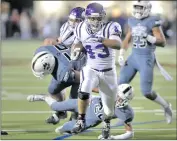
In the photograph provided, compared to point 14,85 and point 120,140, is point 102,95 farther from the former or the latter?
point 14,85

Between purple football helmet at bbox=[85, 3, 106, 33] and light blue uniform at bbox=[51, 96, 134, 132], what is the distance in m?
0.98

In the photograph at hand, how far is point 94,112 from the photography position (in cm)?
673

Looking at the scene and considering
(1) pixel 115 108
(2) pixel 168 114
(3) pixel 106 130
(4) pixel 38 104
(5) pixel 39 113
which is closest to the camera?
(3) pixel 106 130

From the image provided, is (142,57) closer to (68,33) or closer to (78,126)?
(68,33)

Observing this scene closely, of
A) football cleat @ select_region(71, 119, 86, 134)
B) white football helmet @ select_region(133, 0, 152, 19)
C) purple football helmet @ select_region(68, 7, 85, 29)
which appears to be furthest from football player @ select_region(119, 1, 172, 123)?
football cleat @ select_region(71, 119, 86, 134)

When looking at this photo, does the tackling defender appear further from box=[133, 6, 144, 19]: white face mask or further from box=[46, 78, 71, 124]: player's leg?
box=[133, 6, 144, 19]: white face mask

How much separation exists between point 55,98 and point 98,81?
3.66 feet

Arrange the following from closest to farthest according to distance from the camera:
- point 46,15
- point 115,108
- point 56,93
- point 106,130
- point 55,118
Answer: point 106,130
point 115,108
point 55,118
point 56,93
point 46,15

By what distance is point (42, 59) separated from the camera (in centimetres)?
673

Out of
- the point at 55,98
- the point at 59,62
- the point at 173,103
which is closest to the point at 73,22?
the point at 59,62

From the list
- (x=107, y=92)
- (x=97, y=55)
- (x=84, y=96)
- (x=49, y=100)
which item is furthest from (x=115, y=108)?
(x=49, y=100)

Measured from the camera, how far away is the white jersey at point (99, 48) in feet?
20.1

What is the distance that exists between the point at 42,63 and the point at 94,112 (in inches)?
30.1

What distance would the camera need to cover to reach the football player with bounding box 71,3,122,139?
609 centimetres
